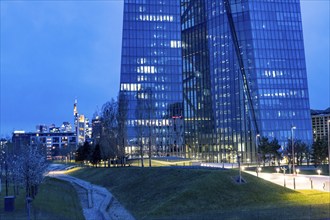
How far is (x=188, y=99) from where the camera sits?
143 metres

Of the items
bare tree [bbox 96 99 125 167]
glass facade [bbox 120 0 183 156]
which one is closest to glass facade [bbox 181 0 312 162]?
glass facade [bbox 120 0 183 156]

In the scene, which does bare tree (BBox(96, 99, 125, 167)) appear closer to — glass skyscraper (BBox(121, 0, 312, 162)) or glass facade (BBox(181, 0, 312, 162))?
glass skyscraper (BBox(121, 0, 312, 162))

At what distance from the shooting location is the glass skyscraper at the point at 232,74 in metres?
114

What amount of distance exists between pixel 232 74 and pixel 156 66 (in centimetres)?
3237

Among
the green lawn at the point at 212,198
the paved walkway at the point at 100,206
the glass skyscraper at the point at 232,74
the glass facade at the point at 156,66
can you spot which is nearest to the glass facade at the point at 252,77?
the glass skyscraper at the point at 232,74

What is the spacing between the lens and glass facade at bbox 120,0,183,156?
136625 millimetres

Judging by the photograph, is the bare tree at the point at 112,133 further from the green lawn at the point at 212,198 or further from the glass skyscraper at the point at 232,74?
the green lawn at the point at 212,198

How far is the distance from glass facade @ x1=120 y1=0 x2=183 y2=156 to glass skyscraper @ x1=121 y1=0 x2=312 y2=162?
394mm

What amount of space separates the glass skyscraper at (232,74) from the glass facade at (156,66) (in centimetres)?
39

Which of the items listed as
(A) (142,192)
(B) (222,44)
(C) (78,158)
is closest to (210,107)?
(B) (222,44)

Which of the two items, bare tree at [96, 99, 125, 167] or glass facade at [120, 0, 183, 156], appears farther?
glass facade at [120, 0, 183, 156]

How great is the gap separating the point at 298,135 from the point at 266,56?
26.6 metres

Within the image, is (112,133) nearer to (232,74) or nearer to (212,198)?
(232,74)

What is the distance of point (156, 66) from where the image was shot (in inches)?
5507
